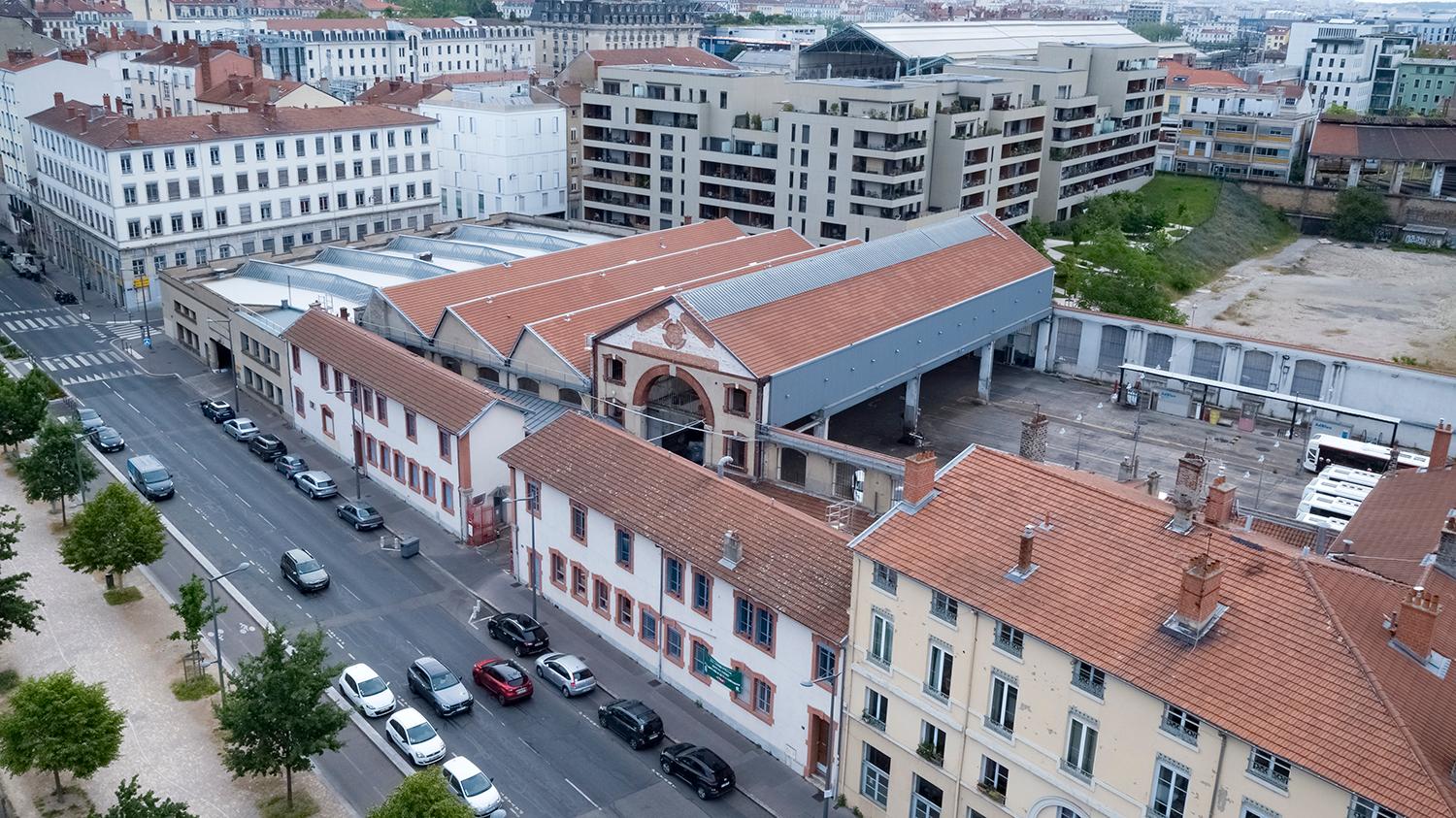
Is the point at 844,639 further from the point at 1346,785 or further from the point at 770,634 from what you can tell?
the point at 1346,785

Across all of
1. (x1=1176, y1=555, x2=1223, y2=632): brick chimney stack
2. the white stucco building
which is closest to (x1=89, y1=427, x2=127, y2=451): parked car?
the white stucco building

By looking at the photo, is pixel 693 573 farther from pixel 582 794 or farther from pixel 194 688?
pixel 194 688


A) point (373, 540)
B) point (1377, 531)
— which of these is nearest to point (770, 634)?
point (1377, 531)

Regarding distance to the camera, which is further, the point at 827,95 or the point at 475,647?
the point at 827,95

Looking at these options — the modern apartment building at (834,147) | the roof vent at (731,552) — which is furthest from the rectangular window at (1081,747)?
the modern apartment building at (834,147)

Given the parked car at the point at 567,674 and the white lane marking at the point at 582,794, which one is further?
the parked car at the point at 567,674

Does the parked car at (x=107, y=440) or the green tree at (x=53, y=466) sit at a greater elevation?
the green tree at (x=53, y=466)

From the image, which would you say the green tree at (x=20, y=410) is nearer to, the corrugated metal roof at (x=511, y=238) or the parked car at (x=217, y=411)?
the parked car at (x=217, y=411)
